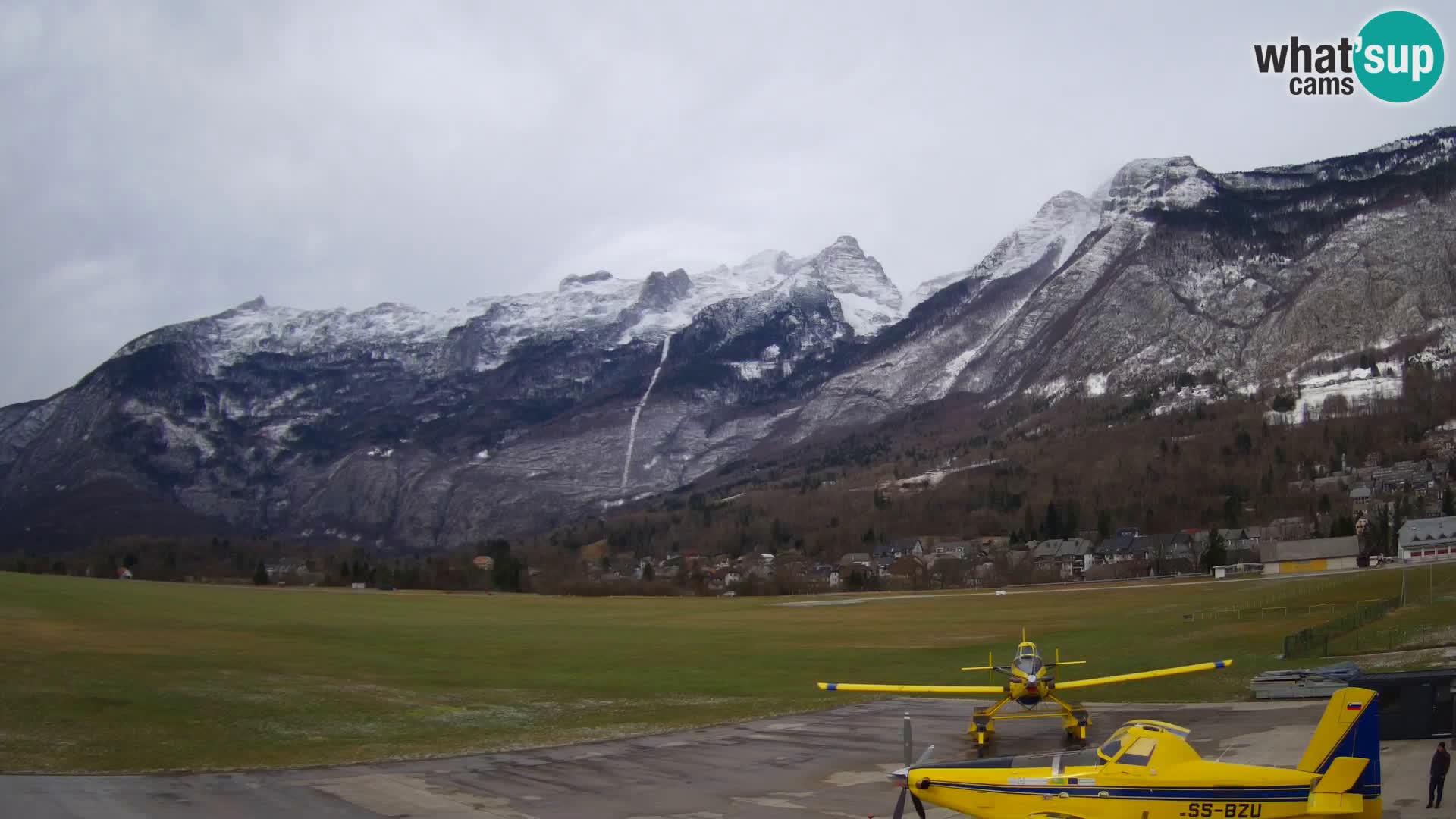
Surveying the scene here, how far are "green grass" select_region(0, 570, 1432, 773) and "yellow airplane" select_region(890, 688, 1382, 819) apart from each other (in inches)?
780

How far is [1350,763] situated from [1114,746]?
3.60 metres

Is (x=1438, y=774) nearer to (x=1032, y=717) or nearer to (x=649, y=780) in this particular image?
(x=1032, y=717)

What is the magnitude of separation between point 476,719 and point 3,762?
15.0 m

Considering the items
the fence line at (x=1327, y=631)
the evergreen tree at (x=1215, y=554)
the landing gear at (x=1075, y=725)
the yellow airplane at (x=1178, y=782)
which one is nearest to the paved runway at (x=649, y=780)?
the landing gear at (x=1075, y=725)

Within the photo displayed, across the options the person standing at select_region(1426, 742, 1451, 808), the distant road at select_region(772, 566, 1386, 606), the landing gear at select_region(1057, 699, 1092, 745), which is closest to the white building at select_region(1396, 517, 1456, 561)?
the distant road at select_region(772, 566, 1386, 606)

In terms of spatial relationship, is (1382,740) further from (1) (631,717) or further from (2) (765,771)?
(1) (631,717)

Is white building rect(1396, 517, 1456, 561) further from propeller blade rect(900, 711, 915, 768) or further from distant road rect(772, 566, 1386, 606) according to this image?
propeller blade rect(900, 711, 915, 768)

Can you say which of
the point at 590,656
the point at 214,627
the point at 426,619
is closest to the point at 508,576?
the point at 426,619

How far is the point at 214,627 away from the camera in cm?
7162

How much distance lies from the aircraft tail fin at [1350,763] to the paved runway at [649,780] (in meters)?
4.88

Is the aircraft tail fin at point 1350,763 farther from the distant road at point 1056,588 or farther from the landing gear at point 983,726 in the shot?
the distant road at point 1056,588

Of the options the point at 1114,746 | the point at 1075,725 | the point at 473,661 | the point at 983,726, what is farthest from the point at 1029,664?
the point at 473,661

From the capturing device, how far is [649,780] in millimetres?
27969

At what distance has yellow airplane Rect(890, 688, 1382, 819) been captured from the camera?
16.6m
